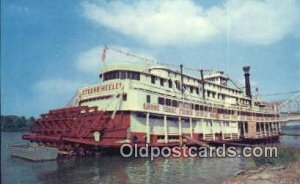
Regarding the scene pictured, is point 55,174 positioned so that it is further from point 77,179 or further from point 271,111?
point 271,111

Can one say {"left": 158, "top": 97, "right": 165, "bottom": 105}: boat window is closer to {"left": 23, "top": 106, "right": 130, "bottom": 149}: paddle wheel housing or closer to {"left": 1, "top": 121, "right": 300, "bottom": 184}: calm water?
{"left": 23, "top": 106, "right": 130, "bottom": 149}: paddle wheel housing

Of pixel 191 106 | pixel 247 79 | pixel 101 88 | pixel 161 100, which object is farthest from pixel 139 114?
pixel 247 79

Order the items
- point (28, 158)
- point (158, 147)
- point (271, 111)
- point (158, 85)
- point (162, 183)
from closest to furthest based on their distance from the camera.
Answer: point (162, 183) → point (28, 158) → point (158, 147) → point (158, 85) → point (271, 111)

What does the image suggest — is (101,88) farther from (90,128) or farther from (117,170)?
(117,170)

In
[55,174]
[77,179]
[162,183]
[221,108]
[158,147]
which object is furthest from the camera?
[221,108]

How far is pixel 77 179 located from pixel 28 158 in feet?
24.3

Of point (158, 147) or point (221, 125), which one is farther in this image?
point (221, 125)

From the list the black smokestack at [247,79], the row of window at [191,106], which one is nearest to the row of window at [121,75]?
the row of window at [191,106]

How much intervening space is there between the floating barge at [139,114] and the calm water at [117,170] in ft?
5.63

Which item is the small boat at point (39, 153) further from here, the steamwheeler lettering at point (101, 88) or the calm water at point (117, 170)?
the steamwheeler lettering at point (101, 88)

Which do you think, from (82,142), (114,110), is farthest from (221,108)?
(82,142)

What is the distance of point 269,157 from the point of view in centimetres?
1541

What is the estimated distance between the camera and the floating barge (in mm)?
22047

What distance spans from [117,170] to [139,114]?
6.40 m
